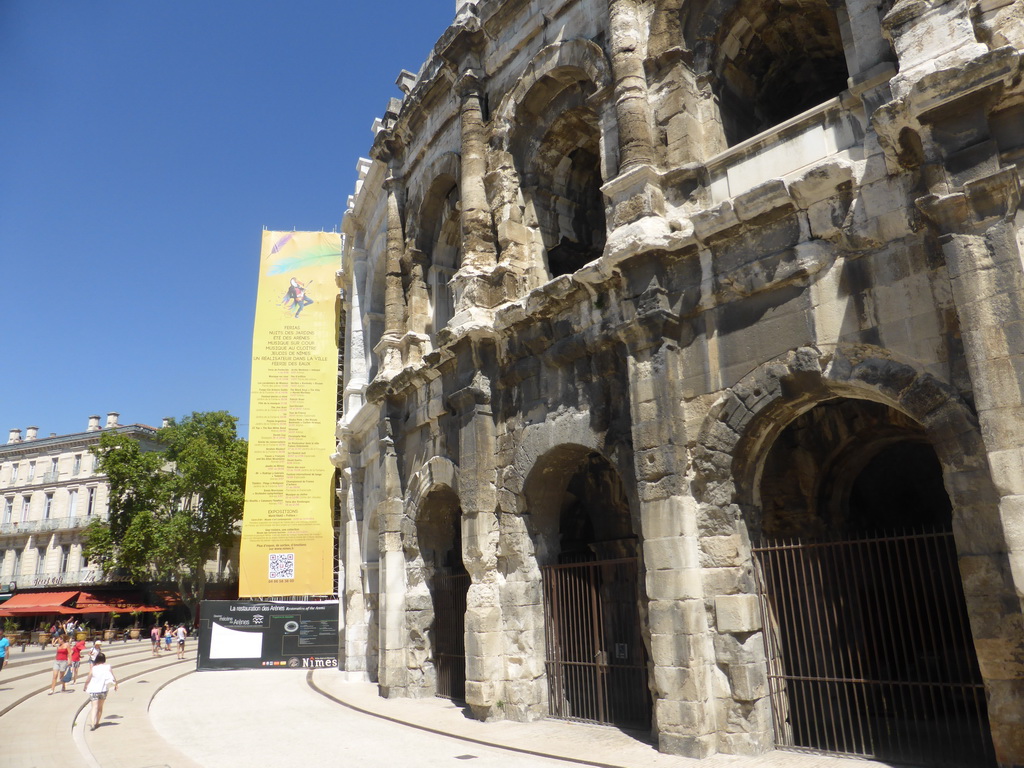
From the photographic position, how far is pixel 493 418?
923 cm

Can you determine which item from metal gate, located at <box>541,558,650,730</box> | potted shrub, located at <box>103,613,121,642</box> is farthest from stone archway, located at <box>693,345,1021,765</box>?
potted shrub, located at <box>103,613,121,642</box>

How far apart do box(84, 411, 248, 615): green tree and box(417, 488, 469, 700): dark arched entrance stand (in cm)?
2002

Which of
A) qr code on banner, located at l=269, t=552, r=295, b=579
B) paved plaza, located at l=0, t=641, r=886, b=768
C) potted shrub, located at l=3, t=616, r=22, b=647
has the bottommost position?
paved plaza, located at l=0, t=641, r=886, b=768

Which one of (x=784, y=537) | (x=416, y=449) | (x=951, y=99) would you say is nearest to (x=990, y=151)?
(x=951, y=99)

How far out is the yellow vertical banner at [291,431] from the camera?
1788 cm

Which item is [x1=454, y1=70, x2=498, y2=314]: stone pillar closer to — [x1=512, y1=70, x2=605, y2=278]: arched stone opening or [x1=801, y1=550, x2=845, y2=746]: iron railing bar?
[x1=512, y1=70, x2=605, y2=278]: arched stone opening

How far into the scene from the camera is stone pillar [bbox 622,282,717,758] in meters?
6.31

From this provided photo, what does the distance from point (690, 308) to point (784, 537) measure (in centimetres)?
307

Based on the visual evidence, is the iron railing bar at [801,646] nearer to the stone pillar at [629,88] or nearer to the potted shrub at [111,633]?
the stone pillar at [629,88]

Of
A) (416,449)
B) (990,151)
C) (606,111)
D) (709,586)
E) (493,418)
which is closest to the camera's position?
(990,151)

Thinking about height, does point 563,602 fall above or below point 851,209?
below

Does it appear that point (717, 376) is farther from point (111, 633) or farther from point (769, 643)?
point (111, 633)

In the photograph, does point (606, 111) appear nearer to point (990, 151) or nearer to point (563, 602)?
point (990, 151)

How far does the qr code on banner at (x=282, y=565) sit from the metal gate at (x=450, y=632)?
325 inches
